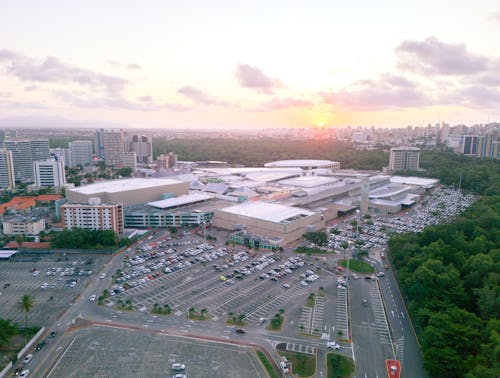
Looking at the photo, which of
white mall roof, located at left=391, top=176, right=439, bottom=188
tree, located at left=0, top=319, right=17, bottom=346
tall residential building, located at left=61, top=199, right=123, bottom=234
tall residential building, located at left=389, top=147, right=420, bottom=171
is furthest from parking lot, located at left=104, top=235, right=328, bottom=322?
tall residential building, located at left=389, top=147, right=420, bottom=171

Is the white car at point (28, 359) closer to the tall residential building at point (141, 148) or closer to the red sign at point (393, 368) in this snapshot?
the red sign at point (393, 368)

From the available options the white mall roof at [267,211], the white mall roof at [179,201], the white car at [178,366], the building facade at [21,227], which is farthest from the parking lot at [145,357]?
the white mall roof at [179,201]

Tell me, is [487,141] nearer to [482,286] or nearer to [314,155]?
[314,155]

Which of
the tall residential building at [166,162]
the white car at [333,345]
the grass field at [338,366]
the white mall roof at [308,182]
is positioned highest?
the tall residential building at [166,162]

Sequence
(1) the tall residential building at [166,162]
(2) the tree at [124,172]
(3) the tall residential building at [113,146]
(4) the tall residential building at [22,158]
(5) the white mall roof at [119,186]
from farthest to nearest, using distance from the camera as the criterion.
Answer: (3) the tall residential building at [113,146]
(1) the tall residential building at [166,162]
(2) the tree at [124,172]
(4) the tall residential building at [22,158]
(5) the white mall roof at [119,186]

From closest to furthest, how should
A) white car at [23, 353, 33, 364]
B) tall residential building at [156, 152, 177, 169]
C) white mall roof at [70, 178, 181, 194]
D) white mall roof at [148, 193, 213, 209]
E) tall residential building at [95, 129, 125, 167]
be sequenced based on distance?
white car at [23, 353, 33, 364] < white mall roof at [148, 193, 213, 209] < white mall roof at [70, 178, 181, 194] < tall residential building at [156, 152, 177, 169] < tall residential building at [95, 129, 125, 167]

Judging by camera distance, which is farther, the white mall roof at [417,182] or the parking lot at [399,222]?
the white mall roof at [417,182]

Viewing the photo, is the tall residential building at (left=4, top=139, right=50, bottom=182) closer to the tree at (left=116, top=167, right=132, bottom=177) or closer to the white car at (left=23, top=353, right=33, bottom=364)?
the tree at (left=116, top=167, right=132, bottom=177)
